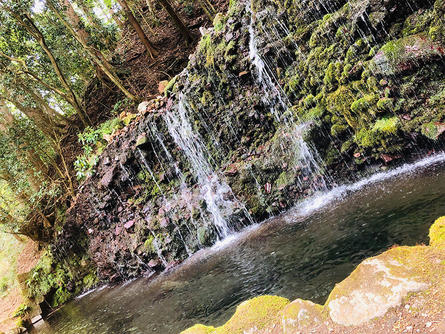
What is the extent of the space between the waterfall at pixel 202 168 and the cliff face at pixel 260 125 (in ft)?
0.12

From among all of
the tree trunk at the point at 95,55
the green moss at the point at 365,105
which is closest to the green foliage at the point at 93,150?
the tree trunk at the point at 95,55

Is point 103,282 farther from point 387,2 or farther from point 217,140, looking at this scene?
point 387,2

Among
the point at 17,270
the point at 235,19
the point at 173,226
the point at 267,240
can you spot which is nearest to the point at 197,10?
the point at 235,19

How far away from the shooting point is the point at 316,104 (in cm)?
798

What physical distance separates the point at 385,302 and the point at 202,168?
314 inches

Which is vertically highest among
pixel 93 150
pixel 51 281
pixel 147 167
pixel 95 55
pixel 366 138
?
pixel 95 55

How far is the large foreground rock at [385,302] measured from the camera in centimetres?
224

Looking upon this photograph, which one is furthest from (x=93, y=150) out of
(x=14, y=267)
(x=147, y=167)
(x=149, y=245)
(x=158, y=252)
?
(x=14, y=267)

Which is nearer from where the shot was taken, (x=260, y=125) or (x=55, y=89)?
(x=260, y=125)

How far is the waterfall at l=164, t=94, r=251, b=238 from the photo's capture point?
9039 mm

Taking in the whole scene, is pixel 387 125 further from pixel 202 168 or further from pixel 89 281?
pixel 89 281

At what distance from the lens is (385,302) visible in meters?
2.43

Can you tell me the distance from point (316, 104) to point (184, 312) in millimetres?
6009

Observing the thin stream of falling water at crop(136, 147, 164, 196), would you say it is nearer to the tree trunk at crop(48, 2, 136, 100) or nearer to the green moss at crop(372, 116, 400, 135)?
the tree trunk at crop(48, 2, 136, 100)
